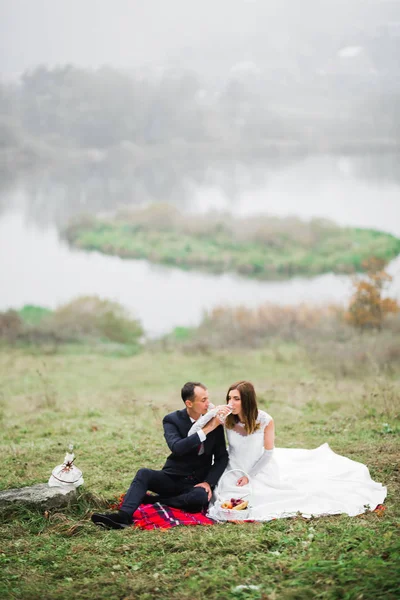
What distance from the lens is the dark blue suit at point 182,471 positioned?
5836 millimetres

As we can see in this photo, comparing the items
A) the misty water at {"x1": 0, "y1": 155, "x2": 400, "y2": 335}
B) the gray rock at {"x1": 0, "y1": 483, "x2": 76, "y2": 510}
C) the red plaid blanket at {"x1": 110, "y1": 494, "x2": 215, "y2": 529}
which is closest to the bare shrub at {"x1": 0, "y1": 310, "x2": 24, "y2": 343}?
the misty water at {"x1": 0, "y1": 155, "x2": 400, "y2": 335}

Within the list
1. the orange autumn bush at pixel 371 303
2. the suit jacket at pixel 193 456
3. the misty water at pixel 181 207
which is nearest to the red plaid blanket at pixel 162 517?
the suit jacket at pixel 193 456

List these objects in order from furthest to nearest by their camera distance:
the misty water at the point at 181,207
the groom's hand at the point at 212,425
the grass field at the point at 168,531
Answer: the misty water at the point at 181,207 → the groom's hand at the point at 212,425 → the grass field at the point at 168,531

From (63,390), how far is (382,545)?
10.1m

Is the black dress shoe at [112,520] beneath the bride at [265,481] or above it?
beneath

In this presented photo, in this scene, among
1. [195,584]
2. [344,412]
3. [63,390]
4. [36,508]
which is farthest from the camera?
[63,390]

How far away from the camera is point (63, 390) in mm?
13758

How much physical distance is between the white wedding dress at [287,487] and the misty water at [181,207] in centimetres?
1712

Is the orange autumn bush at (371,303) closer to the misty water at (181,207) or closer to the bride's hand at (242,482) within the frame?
the misty water at (181,207)

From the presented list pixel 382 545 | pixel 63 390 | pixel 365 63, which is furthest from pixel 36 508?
pixel 365 63

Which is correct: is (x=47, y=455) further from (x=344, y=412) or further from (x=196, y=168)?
(x=196, y=168)

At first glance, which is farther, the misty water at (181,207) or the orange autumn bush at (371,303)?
the misty water at (181,207)

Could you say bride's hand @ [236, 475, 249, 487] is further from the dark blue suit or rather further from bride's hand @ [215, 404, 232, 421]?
bride's hand @ [215, 404, 232, 421]

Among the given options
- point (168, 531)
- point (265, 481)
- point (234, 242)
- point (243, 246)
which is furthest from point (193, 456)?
point (234, 242)
